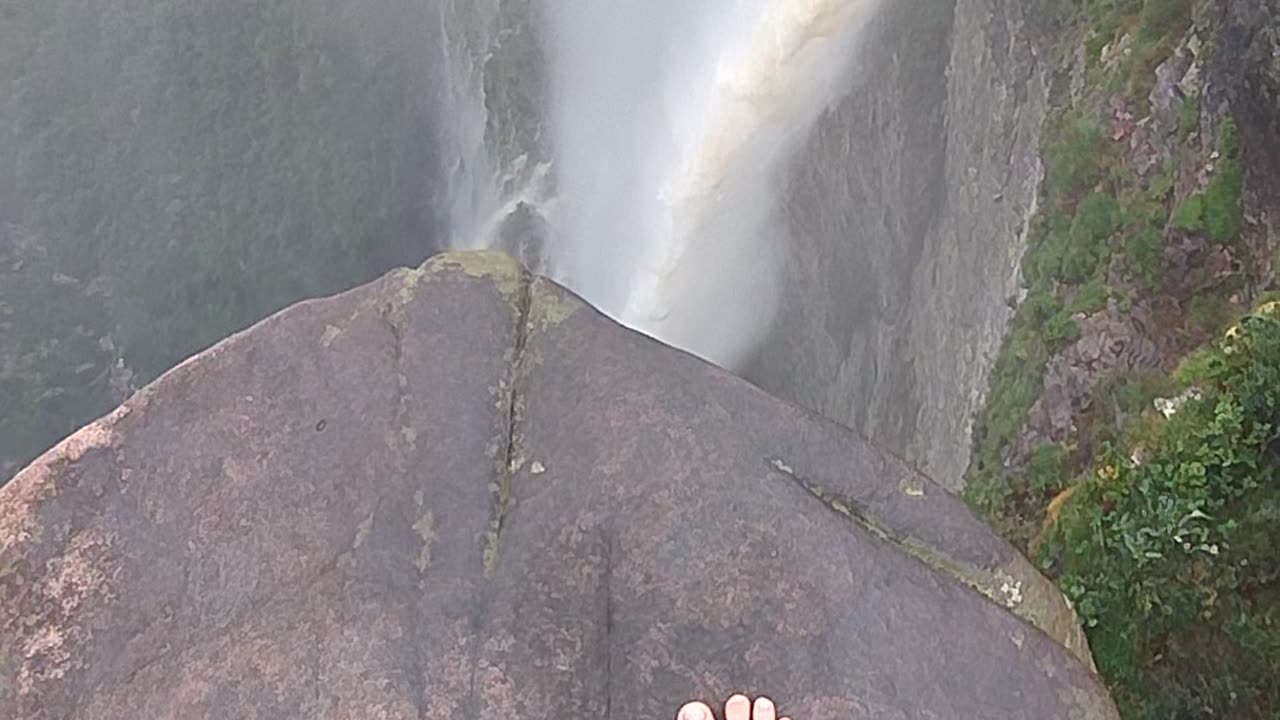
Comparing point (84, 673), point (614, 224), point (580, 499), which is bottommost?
point (614, 224)

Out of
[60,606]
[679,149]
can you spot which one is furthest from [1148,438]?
[679,149]

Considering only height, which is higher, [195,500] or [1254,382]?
[1254,382]

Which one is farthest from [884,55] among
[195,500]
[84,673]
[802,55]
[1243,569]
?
[84,673]

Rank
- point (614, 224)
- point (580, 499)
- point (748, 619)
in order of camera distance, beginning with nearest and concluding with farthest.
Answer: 1. point (748, 619)
2. point (580, 499)
3. point (614, 224)

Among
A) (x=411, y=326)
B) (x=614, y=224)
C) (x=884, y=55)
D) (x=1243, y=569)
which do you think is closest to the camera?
(x=411, y=326)

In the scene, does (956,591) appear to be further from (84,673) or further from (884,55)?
(884,55)

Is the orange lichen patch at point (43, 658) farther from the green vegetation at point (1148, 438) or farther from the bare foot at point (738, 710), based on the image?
the green vegetation at point (1148, 438)

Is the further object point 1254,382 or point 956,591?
point 1254,382
